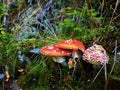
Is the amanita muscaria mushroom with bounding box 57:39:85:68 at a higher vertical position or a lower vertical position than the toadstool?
higher

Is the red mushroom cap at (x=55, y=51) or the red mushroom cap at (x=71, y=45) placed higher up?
the red mushroom cap at (x=71, y=45)

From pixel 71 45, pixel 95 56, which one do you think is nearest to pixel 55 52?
pixel 71 45

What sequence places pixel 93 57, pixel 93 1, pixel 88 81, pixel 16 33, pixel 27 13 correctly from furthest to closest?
pixel 27 13
pixel 16 33
pixel 93 1
pixel 88 81
pixel 93 57

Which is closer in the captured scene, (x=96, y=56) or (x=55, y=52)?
(x=96, y=56)

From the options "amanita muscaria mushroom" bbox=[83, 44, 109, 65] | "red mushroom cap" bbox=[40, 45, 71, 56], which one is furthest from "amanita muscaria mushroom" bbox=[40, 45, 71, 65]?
"amanita muscaria mushroom" bbox=[83, 44, 109, 65]

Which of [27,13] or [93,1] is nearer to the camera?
[93,1]

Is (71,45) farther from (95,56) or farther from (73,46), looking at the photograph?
(95,56)

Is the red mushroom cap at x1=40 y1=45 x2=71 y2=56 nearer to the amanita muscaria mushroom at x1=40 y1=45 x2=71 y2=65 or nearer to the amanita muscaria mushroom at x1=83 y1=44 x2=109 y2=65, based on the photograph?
the amanita muscaria mushroom at x1=40 y1=45 x2=71 y2=65

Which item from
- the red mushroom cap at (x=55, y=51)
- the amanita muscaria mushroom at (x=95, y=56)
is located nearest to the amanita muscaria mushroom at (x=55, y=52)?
the red mushroom cap at (x=55, y=51)

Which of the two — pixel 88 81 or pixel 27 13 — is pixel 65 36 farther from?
pixel 27 13

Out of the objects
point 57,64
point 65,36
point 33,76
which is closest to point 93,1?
point 65,36

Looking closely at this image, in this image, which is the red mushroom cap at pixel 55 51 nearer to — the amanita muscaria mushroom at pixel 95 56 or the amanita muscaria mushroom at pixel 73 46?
the amanita muscaria mushroom at pixel 73 46
